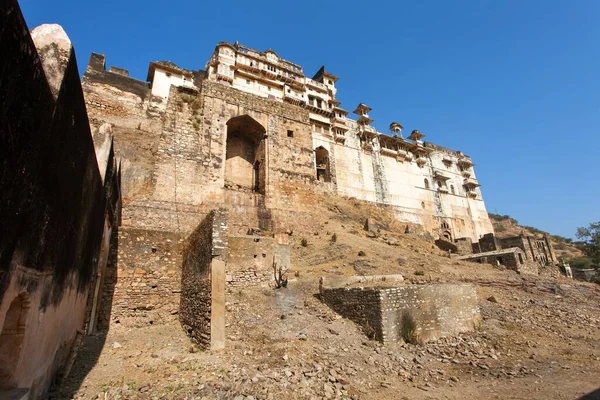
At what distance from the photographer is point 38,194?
11.1ft

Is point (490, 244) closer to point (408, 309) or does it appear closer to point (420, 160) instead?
point (420, 160)

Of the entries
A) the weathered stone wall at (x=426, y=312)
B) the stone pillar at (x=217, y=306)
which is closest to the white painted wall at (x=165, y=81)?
the stone pillar at (x=217, y=306)

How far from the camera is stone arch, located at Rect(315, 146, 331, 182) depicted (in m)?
30.9

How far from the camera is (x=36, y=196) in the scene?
10.9 ft

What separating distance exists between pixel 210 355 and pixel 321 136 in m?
28.1

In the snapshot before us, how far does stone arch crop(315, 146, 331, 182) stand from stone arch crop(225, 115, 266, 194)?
9731 mm

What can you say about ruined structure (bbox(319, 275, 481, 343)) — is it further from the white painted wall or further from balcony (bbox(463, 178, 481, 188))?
balcony (bbox(463, 178, 481, 188))

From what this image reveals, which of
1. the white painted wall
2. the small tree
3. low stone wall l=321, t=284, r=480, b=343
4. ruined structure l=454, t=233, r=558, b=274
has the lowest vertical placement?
low stone wall l=321, t=284, r=480, b=343

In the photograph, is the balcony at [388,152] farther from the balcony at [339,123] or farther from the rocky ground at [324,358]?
the rocky ground at [324,358]

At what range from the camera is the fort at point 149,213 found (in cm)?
321

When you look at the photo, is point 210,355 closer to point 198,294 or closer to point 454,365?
point 198,294

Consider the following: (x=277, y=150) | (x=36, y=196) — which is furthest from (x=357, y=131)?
(x=36, y=196)

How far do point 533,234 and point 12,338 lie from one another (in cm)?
6919

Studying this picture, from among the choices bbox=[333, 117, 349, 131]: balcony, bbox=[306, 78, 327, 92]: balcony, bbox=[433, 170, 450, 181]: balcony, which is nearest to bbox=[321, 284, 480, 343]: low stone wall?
bbox=[333, 117, 349, 131]: balcony
